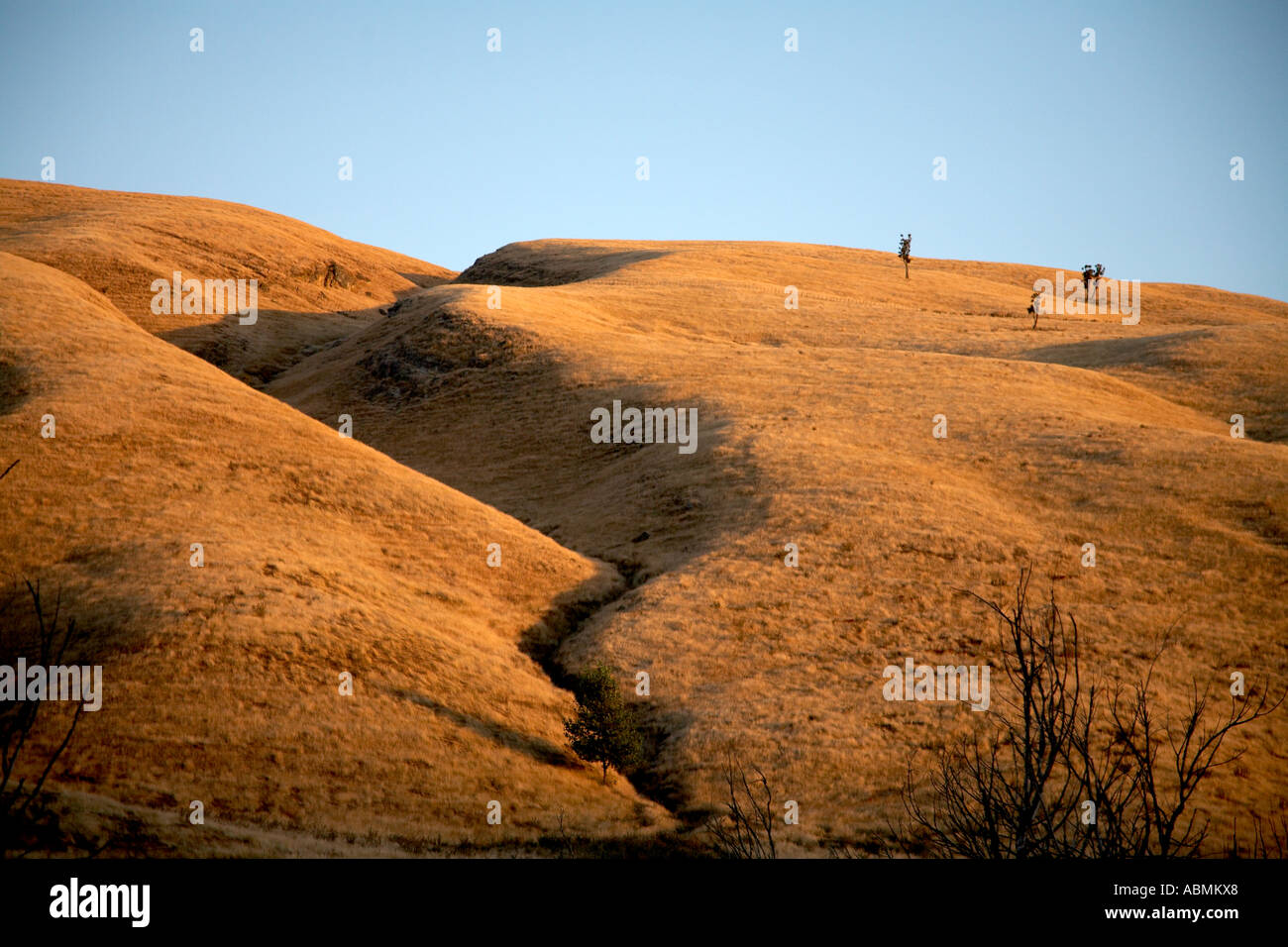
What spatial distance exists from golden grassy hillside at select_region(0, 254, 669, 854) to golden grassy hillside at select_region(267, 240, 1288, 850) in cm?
384

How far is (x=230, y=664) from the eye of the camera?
22.1 metres

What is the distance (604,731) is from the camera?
22781 mm

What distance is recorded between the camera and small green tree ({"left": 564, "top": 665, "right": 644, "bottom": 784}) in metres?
22.8

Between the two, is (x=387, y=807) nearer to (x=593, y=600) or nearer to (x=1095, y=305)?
(x=593, y=600)

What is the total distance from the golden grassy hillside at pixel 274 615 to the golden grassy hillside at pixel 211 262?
125ft

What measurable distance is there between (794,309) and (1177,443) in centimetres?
3889

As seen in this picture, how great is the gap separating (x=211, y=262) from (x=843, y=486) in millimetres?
79372

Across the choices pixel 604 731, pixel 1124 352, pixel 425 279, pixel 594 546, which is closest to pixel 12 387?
pixel 594 546

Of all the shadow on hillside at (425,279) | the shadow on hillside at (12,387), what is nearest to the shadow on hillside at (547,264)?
the shadow on hillside at (425,279)

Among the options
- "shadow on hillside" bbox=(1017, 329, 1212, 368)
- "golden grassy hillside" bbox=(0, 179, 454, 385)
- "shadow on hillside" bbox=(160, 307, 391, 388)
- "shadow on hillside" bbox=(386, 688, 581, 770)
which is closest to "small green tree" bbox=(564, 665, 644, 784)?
"shadow on hillside" bbox=(386, 688, 581, 770)

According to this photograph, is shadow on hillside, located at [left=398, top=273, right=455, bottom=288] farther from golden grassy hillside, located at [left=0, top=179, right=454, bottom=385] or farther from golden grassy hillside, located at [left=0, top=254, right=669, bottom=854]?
golden grassy hillside, located at [left=0, top=254, right=669, bottom=854]

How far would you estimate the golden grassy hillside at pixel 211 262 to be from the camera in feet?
252

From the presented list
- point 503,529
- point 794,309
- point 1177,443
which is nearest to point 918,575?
point 503,529
